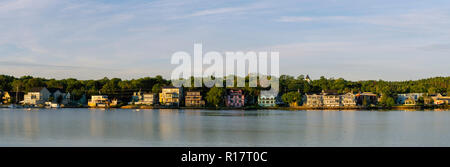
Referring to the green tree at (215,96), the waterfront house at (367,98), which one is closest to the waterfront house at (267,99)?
the green tree at (215,96)

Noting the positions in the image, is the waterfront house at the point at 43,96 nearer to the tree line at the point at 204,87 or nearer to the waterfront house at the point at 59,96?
the waterfront house at the point at 59,96

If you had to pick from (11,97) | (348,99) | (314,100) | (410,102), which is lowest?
(410,102)

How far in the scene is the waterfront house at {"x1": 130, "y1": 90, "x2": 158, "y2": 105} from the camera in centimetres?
8912

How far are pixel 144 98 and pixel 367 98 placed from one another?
41.9 m

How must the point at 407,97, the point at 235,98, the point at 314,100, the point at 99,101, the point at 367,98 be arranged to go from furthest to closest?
the point at 407,97 < the point at 99,101 < the point at 367,98 < the point at 314,100 < the point at 235,98

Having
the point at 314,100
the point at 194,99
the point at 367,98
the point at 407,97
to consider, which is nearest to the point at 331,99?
the point at 314,100

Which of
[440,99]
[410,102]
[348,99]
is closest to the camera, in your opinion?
[348,99]

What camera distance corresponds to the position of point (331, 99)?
8825 cm

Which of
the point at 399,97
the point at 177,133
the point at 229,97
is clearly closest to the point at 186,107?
the point at 229,97

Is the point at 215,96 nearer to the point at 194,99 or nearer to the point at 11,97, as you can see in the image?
the point at 194,99

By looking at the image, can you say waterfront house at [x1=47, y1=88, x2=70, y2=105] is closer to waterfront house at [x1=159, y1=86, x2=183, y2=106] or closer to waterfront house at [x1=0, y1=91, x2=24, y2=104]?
waterfront house at [x1=0, y1=91, x2=24, y2=104]
